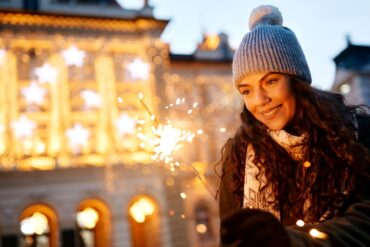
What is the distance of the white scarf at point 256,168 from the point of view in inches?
70.9

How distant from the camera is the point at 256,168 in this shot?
1.96 meters

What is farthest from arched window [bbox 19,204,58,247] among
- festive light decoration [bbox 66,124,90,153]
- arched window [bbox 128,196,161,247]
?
arched window [bbox 128,196,161,247]

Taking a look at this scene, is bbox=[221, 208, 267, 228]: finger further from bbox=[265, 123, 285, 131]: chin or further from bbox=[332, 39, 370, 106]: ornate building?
bbox=[332, 39, 370, 106]: ornate building

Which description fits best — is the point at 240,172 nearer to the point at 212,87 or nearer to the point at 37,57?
the point at 37,57

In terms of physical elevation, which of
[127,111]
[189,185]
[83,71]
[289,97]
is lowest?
[289,97]

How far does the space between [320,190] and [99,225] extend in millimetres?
13135

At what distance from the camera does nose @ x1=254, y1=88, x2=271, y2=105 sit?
1832 mm

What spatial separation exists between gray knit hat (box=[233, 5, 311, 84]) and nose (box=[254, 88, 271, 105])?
11 cm

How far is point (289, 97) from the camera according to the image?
1.87 m

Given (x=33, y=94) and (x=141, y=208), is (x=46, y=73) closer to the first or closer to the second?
(x=33, y=94)

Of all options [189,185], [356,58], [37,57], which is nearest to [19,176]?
[37,57]

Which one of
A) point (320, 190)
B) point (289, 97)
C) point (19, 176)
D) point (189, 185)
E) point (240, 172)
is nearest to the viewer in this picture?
point (320, 190)

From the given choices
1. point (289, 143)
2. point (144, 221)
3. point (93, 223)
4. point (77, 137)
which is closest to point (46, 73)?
point (77, 137)

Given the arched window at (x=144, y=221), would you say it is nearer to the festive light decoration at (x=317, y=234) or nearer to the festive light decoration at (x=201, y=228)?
the festive light decoration at (x=201, y=228)
